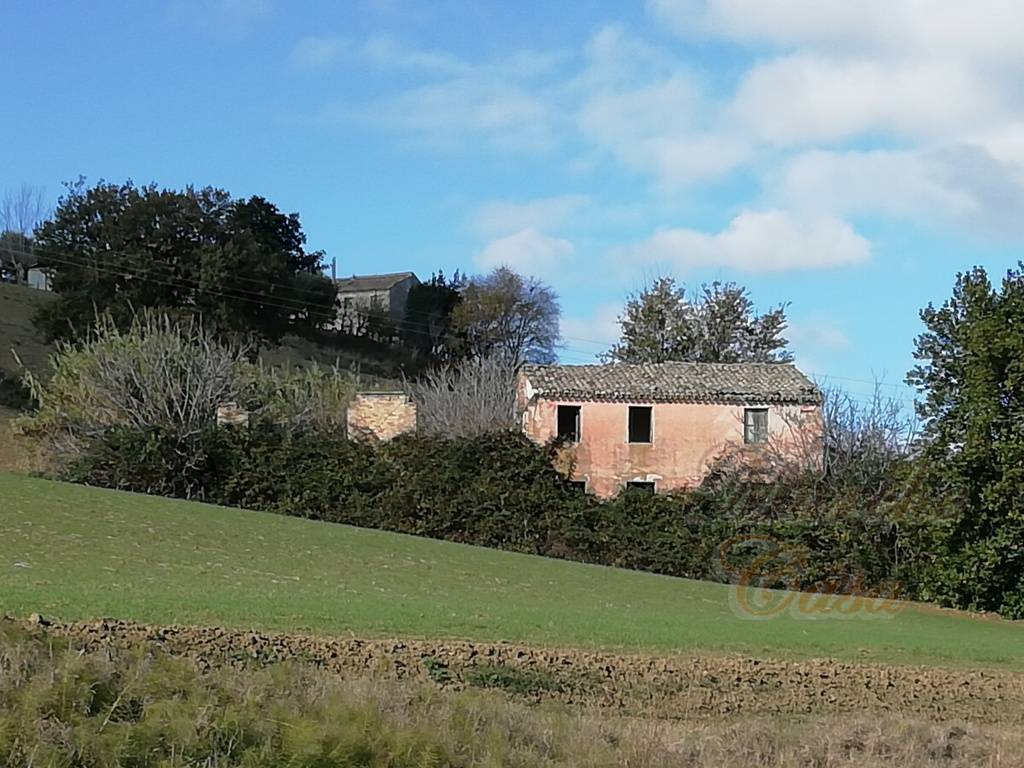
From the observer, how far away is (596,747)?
8680 mm

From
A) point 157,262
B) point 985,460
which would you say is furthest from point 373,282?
point 985,460

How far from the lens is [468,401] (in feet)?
139

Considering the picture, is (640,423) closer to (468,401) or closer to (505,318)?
(468,401)

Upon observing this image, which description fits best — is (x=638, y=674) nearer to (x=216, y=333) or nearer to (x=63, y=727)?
(x=63, y=727)

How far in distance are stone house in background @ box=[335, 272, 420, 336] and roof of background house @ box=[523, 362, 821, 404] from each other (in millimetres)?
35198

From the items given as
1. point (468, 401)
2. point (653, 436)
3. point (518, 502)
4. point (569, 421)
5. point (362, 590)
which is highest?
point (468, 401)

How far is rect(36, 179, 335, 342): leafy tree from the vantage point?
183 ft

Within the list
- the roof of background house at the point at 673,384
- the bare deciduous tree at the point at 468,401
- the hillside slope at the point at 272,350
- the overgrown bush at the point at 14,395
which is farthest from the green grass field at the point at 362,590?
the hillside slope at the point at 272,350

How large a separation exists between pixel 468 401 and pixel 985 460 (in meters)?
18.5

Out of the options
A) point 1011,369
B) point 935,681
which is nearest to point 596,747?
point 935,681

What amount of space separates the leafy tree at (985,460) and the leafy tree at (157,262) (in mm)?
35779

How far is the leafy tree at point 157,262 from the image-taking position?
55.7m

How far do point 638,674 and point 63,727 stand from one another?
6.27 m

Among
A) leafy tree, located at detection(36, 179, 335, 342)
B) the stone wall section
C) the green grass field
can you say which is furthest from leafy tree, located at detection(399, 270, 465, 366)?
the green grass field
